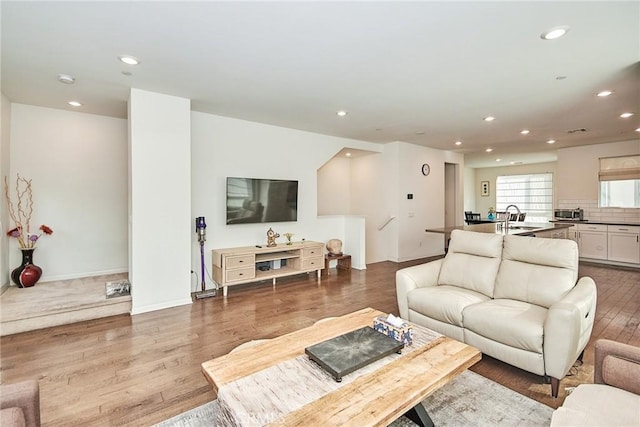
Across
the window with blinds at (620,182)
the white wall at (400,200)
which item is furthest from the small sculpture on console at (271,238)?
the window with blinds at (620,182)

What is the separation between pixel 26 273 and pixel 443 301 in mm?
5084

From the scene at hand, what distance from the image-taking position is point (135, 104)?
11.6 feet

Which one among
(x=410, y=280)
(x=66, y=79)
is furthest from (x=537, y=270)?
(x=66, y=79)

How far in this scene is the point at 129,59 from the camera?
108 inches

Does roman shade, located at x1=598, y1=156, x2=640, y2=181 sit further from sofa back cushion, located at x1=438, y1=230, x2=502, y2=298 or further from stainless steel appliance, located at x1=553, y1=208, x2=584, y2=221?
sofa back cushion, located at x1=438, y1=230, x2=502, y2=298

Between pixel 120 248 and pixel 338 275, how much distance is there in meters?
3.66

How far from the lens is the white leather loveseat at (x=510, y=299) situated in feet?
6.82

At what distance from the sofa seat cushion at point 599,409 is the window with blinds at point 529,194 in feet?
35.2

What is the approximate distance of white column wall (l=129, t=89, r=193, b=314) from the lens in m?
3.61

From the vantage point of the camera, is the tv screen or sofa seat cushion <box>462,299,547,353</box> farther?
the tv screen

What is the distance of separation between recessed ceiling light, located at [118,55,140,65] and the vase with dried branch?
2.80m

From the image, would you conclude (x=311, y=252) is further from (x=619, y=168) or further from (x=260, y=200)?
(x=619, y=168)

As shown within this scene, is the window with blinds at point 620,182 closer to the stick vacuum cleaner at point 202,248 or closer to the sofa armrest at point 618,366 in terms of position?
the sofa armrest at point 618,366

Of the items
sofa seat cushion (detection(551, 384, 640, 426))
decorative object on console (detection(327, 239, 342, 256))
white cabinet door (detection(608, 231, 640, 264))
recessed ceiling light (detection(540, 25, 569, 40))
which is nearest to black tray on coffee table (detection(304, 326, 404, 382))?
sofa seat cushion (detection(551, 384, 640, 426))
